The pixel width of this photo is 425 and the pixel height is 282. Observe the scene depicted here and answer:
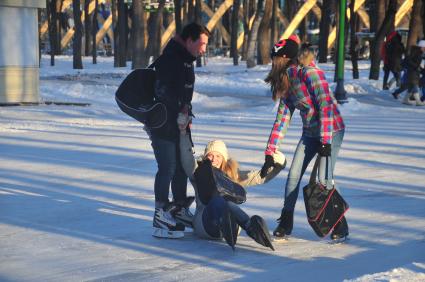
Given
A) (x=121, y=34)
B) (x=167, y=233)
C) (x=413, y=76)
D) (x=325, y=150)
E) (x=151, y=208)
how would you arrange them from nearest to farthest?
(x=325, y=150) < (x=167, y=233) < (x=151, y=208) < (x=413, y=76) < (x=121, y=34)

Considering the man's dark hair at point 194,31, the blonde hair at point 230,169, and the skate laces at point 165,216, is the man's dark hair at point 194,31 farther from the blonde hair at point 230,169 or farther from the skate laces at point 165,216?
the skate laces at point 165,216

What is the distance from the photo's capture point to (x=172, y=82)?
7.40 m

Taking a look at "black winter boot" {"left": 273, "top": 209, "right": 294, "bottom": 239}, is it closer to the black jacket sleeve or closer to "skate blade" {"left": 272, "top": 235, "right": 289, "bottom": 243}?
"skate blade" {"left": 272, "top": 235, "right": 289, "bottom": 243}

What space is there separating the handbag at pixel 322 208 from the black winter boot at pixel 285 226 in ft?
0.72

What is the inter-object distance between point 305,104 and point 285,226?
959 mm

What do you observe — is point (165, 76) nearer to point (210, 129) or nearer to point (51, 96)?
point (210, 129)

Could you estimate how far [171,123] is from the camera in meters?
7.37

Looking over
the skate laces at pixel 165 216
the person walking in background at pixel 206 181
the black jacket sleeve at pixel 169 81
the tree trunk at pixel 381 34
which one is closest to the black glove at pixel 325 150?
the person walking in background at pixel 206 181

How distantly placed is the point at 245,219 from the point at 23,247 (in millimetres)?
1688

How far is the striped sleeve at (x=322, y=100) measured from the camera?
7031 millimetres

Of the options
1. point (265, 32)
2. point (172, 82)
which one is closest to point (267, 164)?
point (172, 82)

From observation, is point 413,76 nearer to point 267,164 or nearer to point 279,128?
point 279,128

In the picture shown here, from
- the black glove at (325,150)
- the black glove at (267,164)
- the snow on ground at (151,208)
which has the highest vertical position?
the black glove at (325,150)

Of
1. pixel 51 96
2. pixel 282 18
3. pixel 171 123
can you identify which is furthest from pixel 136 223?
pixel 282 18
